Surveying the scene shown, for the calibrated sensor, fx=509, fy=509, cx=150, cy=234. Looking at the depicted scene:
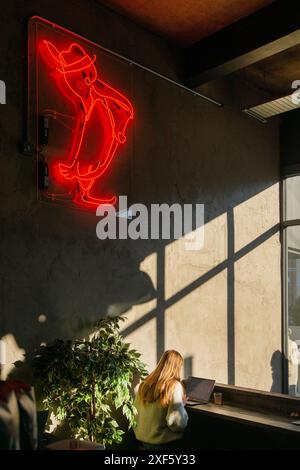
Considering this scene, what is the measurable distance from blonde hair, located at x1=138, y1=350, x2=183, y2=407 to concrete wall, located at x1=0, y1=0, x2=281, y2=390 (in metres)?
0.75

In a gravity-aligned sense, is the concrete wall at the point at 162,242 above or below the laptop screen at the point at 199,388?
above

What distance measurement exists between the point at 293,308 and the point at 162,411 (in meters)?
3.68

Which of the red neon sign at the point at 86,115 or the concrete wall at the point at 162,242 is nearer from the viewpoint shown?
the concrete wall at the point at 162,242

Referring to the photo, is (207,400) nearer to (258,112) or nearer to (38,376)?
(38,376)

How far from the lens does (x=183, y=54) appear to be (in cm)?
576

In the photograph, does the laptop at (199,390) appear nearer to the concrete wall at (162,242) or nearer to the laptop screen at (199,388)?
the laptop screen at (199,388)

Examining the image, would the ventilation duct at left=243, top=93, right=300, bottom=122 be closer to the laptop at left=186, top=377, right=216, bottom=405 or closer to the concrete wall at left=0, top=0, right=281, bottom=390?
the concrete wall at left=0, top=0, right=281, bottom=390

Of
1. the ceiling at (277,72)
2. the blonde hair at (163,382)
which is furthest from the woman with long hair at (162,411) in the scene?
the ceiling at (277,72)

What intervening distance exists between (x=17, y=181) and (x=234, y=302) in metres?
3.21

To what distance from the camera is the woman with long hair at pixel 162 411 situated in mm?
3900

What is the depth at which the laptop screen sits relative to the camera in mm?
4730

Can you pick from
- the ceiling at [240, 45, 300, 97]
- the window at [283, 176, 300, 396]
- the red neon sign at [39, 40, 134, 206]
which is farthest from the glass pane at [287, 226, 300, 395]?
the red neon sign at [39, 40, 134, 206]

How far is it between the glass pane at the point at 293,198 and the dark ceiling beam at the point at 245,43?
2259 mm
